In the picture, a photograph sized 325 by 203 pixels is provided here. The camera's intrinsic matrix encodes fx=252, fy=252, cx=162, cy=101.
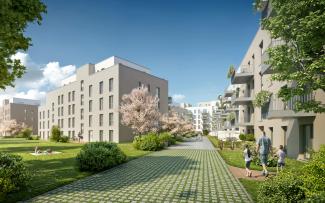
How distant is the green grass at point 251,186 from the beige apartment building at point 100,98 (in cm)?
3068

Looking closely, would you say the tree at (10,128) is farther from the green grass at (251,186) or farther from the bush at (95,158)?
the green grass at (251,186)

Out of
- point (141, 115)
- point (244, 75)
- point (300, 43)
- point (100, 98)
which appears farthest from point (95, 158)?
point (100, 98)

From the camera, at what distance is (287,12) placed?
10.1 metres

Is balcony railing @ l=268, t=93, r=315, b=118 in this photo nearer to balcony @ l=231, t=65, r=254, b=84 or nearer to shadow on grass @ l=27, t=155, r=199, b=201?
shadow on grass @ l=27, t=155, r=199, b=201

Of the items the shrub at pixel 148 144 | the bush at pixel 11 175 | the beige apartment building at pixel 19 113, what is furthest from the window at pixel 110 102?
the beige apartment building at pixel 19 113

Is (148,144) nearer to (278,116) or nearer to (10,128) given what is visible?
(278,116)

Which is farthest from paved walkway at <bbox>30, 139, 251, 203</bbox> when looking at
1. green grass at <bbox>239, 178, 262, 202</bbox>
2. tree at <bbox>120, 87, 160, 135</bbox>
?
tree at <bbox>120, 87, 160, 135</bbox>

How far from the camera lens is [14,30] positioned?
31.0ft

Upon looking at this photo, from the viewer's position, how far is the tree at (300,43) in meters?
9.33

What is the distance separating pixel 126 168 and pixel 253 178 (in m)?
6.70

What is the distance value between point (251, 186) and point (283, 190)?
3.97m

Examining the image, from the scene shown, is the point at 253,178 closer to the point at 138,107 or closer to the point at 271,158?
the point at 271,158

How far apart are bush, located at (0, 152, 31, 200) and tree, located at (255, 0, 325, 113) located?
1055 centimetres

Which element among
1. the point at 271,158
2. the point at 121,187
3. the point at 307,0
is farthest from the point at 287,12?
the point at 121,187
